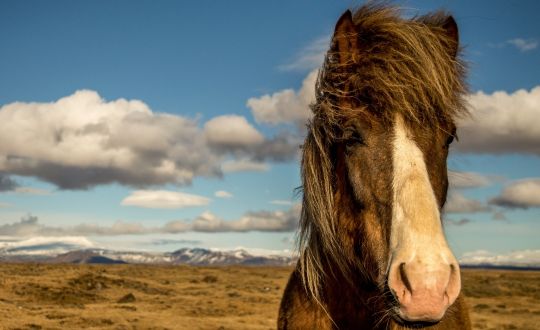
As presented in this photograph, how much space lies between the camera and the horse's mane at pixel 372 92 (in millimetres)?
2883

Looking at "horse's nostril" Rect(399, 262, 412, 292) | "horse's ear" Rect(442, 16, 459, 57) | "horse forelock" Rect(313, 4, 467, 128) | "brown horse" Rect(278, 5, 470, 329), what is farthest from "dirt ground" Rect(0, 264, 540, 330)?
"horse's nostril" Rect(399, 262, 412, 292)

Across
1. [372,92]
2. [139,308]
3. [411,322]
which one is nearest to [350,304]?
[411,322]

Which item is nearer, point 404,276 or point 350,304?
point 404,276

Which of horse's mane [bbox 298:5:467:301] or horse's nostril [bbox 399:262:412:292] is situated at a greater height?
horse's mane [bbox 298:5:467:301]

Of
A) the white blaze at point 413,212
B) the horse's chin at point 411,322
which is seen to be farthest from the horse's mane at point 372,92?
the horse's chin at point 411,322

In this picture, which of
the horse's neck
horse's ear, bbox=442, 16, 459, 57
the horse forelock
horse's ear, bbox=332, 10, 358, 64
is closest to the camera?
the horse forelock

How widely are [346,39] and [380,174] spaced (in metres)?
0.93

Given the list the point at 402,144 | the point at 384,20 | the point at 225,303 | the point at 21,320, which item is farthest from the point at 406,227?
the point at 225,303

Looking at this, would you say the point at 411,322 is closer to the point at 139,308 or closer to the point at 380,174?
the point at 380,174

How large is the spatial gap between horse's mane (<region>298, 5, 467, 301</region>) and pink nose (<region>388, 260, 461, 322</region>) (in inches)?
27.4

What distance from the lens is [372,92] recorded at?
291cm

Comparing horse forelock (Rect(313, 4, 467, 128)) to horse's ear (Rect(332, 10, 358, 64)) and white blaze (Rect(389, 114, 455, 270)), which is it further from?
white blaze (Rect(389, 114, 455, 270))

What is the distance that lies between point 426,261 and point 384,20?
1.75 m

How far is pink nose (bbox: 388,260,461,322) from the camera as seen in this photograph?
7.21ft
